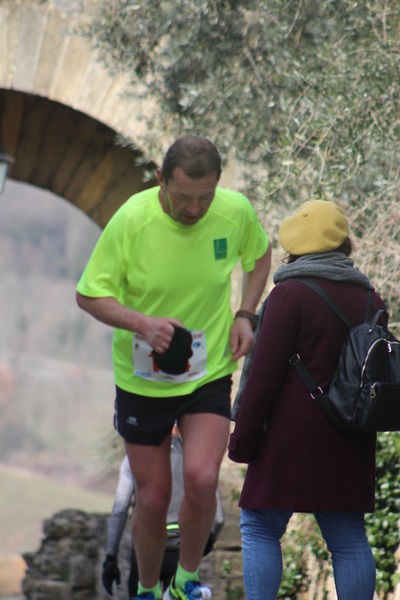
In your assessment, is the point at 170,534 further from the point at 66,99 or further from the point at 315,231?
the point at 66,99

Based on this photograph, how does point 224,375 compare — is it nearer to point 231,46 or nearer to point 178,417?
point 178,417

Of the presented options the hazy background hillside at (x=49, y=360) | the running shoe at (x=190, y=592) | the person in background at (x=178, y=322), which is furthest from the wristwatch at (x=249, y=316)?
the hazy background hillside at (x=49, y=360)

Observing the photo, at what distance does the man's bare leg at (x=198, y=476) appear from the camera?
3.83 metres

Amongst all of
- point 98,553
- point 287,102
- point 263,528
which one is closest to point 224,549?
point 98,553

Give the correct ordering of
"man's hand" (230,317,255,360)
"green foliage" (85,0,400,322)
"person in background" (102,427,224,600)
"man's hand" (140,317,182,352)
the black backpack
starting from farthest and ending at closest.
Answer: "green foliage" (85,0,400,322)
"person in background" (102,427,224,600)
"man's hand" (230,317,255,360)
"man's hand" (140,317,182,352)
the black backpack

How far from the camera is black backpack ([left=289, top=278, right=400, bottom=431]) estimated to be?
3352 millimetres

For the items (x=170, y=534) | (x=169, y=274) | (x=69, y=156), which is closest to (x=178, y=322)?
(x=169, y=274)

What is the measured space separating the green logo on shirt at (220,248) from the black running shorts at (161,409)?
432 mm

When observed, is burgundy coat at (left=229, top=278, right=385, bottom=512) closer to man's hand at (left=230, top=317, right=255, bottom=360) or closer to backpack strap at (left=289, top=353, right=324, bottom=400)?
backpack strap at (left=289, top=353, right=324, bottom=400)

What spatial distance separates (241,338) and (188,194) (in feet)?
1.88

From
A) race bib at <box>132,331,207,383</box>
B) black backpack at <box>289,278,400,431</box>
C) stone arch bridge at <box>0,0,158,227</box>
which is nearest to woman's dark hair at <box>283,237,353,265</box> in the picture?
black backpack at <box>289,278,400,431</box>

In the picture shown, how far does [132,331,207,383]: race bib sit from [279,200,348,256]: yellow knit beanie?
0.46 metres

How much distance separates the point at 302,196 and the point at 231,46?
1590 mm

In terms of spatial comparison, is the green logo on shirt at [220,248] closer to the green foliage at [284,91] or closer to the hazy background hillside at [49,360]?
the green foliage at [284,91]
